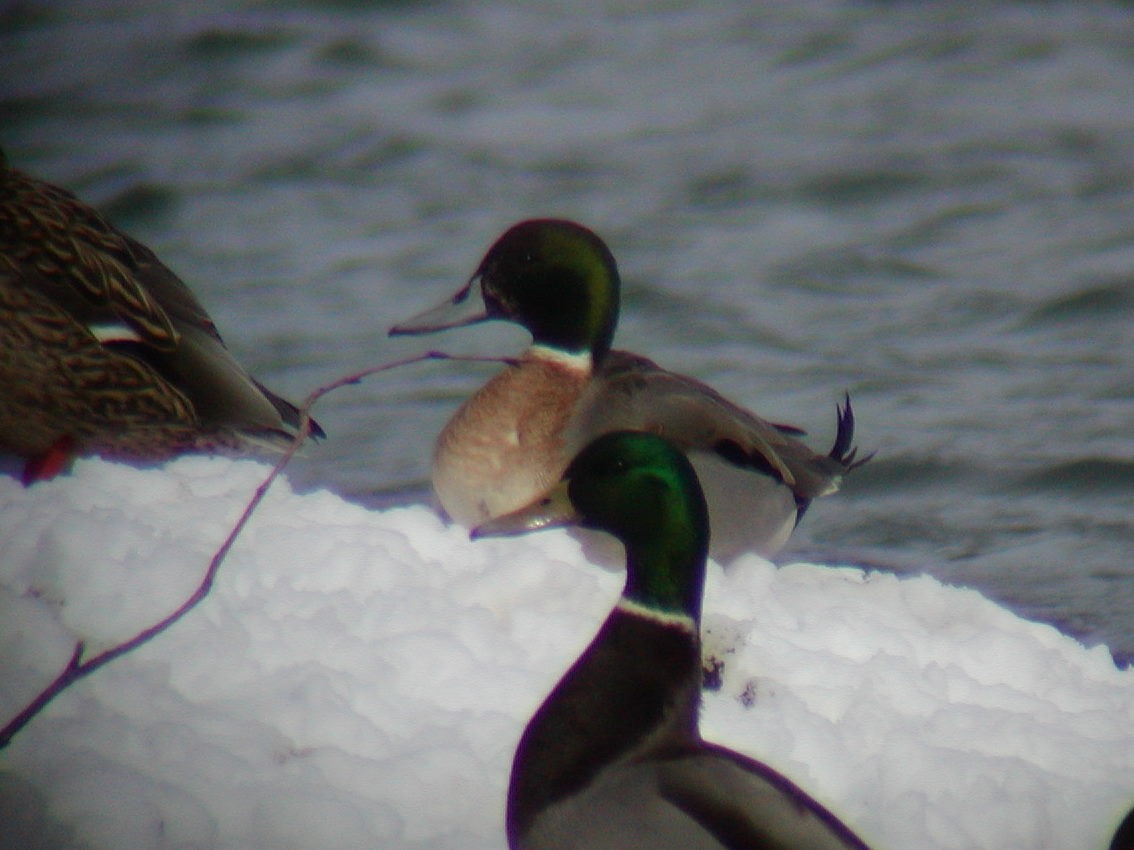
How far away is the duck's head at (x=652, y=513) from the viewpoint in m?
2.86

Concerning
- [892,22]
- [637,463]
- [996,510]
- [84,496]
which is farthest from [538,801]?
[892,22]

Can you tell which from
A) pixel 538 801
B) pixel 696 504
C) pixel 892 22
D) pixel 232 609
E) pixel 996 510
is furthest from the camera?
pixel 892 22

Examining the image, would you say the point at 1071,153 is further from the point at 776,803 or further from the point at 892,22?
the point at 776,803

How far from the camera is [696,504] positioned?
2.90 meters

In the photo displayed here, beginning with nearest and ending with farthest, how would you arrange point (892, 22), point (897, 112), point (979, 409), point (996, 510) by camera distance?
1. point (996, 510)
2. point (979, 409)
3. point (897, 112)
4. point (892, 22)

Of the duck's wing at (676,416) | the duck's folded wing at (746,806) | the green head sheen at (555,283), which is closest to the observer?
the duck's folded wing at (746,806)

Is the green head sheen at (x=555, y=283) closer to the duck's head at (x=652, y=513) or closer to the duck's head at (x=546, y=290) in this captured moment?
the duck's head at (x=546, y=290)

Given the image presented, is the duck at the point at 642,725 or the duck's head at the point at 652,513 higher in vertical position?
the duck's head at the point at 652,513

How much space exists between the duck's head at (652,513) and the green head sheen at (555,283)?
1.82 meters

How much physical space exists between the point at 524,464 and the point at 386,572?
0.83 meters

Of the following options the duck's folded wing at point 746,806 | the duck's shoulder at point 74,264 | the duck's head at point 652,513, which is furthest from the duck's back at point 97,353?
the duck's folded wing at point 746,806

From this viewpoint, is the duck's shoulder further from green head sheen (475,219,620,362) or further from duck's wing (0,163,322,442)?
green head sheen (475,219,620,362)

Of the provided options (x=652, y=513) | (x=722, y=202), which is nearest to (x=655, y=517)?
(x=652, y=513)

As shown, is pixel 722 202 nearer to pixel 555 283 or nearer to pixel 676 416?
pixel 555 283
